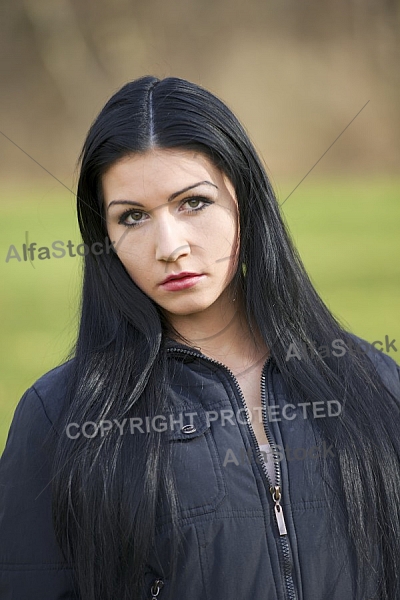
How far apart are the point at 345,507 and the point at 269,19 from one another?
309cm

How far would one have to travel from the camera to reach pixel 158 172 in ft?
4.41

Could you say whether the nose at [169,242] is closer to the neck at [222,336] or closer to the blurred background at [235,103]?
the neck at [222,336]

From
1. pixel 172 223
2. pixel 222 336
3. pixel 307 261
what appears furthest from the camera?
pixel 307 261

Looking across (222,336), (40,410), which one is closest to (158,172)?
(222,336)

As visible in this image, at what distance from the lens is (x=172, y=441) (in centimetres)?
131

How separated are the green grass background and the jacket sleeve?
84.0 inches

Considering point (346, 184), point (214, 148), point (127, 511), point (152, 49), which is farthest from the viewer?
point (346, 184)

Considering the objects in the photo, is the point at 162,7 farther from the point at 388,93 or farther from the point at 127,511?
the point at 127,511

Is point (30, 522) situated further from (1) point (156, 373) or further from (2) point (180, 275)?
(2) point (180, 275)

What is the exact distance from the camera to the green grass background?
12.0 feet

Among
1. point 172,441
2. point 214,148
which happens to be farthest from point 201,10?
point 172,441

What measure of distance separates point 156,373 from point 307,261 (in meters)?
2.50

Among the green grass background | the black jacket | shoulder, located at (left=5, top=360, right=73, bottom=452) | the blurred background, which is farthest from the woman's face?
the blurred background

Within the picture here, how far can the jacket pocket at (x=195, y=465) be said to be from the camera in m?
1.25
